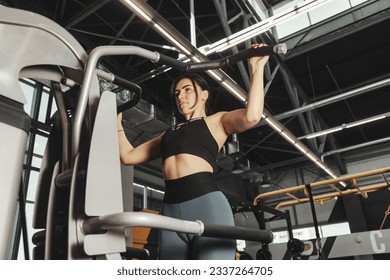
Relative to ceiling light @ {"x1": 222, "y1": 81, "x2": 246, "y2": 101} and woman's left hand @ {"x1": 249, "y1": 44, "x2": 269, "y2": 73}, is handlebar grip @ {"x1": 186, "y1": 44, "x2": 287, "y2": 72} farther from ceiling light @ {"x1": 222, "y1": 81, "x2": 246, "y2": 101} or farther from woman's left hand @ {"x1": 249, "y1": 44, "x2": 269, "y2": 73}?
ceiling light @ {"x1": 222, "y1": 81, "x2": 246, "y2": 101}

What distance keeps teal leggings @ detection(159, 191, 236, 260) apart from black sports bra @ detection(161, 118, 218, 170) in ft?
0.50

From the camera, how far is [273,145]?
9.68 meters

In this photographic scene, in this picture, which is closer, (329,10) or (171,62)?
(171,62)

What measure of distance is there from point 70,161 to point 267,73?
15.3ft

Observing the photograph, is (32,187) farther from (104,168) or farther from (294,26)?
(294,26)

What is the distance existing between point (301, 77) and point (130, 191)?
6436mm

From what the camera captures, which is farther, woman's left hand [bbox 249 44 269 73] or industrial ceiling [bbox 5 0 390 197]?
industrial ceiling [bbox 5 0 390 197]

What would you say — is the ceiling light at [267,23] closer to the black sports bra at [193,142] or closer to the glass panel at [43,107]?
the black sports bra at [193,142]

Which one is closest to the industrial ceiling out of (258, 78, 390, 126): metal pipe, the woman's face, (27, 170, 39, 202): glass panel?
(258, 78, 390, 126): metal pipe

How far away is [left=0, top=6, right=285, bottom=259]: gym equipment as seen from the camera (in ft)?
2.41

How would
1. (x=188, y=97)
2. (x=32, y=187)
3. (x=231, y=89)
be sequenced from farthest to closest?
(x=32, y=187) < (x=231, y=89) < (x=188, y=97)

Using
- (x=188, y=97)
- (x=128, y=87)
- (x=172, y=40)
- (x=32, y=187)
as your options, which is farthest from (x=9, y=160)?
(x=32, y=187)

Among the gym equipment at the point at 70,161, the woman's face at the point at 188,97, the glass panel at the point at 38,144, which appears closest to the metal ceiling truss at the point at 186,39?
the woman's face at the point at 188,97

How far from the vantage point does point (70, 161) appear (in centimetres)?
91
